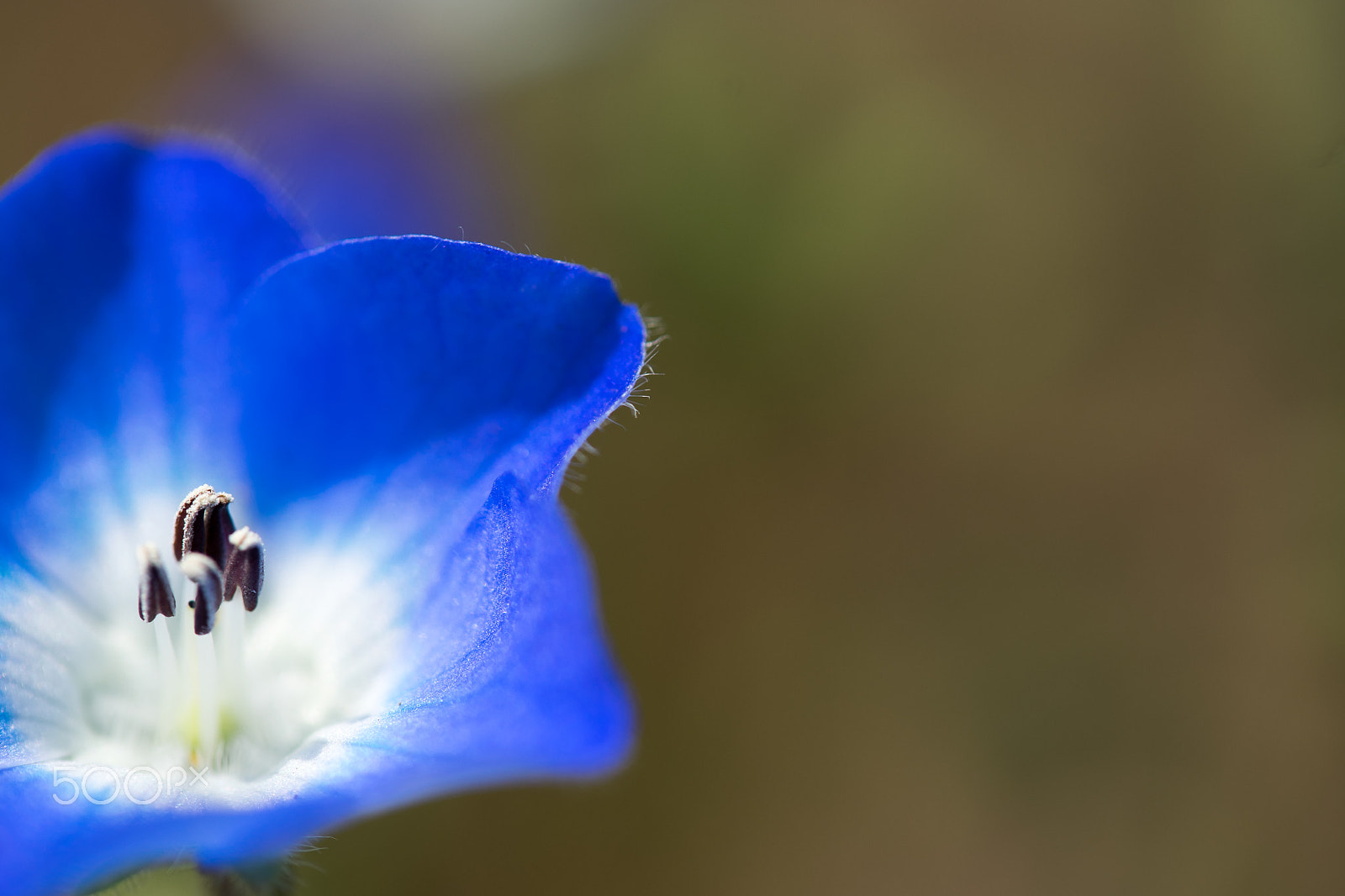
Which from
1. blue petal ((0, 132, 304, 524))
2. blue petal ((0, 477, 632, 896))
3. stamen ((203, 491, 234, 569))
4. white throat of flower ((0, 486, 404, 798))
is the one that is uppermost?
blue petal ((0, 132, 304, 524))

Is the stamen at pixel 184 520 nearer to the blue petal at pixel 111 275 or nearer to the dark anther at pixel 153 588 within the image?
the dark anther at pixel 153 588

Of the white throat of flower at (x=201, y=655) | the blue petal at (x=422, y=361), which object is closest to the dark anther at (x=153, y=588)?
the white throat of flower at (x=201, y=655)

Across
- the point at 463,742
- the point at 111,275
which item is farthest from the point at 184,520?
the point at 463,742

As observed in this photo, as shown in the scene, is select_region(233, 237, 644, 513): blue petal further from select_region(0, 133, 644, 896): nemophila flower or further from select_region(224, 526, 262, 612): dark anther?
select_region(224, 526, 262, 612): dark anther

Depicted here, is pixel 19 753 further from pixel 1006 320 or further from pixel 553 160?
pixel 553 160

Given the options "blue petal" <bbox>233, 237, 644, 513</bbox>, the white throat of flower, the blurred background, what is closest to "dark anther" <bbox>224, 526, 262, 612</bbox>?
the white throat of flower

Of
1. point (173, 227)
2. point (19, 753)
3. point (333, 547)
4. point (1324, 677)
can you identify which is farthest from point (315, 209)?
point (1324, 677)
